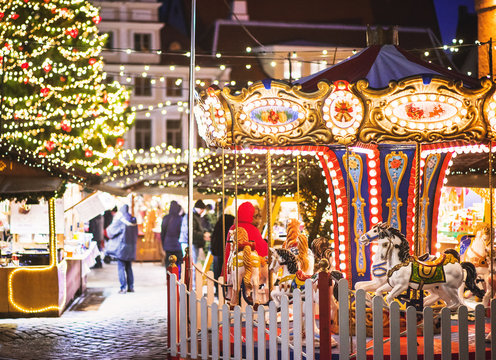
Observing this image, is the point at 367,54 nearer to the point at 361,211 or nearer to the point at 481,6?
the point at 361,211

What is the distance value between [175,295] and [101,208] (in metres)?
9.04

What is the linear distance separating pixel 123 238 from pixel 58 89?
7.77m

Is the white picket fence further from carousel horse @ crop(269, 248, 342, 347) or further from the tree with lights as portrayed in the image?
the tree with lights

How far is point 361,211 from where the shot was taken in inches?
507

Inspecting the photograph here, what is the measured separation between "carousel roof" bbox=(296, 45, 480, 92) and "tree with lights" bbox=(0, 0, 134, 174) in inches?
456

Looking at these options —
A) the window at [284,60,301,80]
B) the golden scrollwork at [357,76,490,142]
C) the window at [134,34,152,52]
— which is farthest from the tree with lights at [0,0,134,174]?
the window at [134,34,152,52]

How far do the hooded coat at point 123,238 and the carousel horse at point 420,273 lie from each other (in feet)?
27.0

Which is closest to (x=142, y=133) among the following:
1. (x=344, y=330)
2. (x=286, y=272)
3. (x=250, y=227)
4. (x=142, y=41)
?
(x=142, y=41)

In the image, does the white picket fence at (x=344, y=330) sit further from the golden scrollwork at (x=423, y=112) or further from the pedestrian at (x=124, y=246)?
the pedestrian at (x=124, y=246)

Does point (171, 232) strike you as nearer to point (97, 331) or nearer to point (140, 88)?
point (97, 331)

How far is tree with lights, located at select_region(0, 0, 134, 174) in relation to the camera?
23109mm

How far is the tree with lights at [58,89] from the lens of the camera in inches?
910

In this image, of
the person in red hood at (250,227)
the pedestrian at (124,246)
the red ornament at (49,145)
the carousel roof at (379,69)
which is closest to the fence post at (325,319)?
the carousel roof at (379,69)

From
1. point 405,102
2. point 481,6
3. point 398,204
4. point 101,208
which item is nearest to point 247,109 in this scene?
point 405,102
